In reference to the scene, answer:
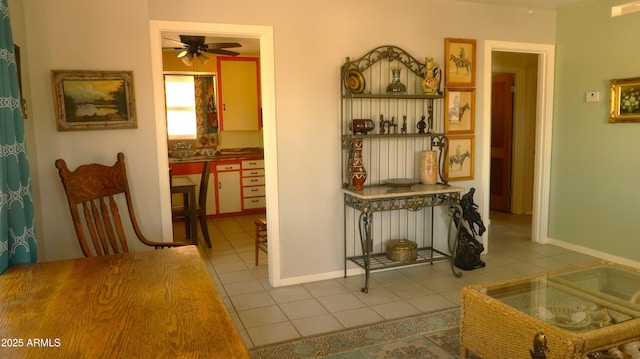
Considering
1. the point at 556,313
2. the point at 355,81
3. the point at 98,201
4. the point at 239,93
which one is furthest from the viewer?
the point at 239,93

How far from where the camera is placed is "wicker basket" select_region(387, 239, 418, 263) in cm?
385

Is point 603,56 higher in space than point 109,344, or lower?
higher

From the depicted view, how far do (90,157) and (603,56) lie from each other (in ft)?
14.8

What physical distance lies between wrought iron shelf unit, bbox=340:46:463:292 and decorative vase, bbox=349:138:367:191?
0.02 m

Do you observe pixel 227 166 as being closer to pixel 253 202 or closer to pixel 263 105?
pixel 253 202

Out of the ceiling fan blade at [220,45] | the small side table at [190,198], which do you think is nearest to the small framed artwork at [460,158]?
the small side table at [190,198]

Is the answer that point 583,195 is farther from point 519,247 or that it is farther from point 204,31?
point 204,31

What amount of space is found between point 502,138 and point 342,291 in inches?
157

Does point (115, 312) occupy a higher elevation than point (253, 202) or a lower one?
higher

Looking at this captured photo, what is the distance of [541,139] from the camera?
4.82 m

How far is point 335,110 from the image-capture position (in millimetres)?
3832

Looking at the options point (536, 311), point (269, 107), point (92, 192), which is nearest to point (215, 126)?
point (269, 107)

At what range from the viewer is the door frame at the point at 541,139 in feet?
14.8

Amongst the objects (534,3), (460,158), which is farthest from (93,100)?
(534,3)
